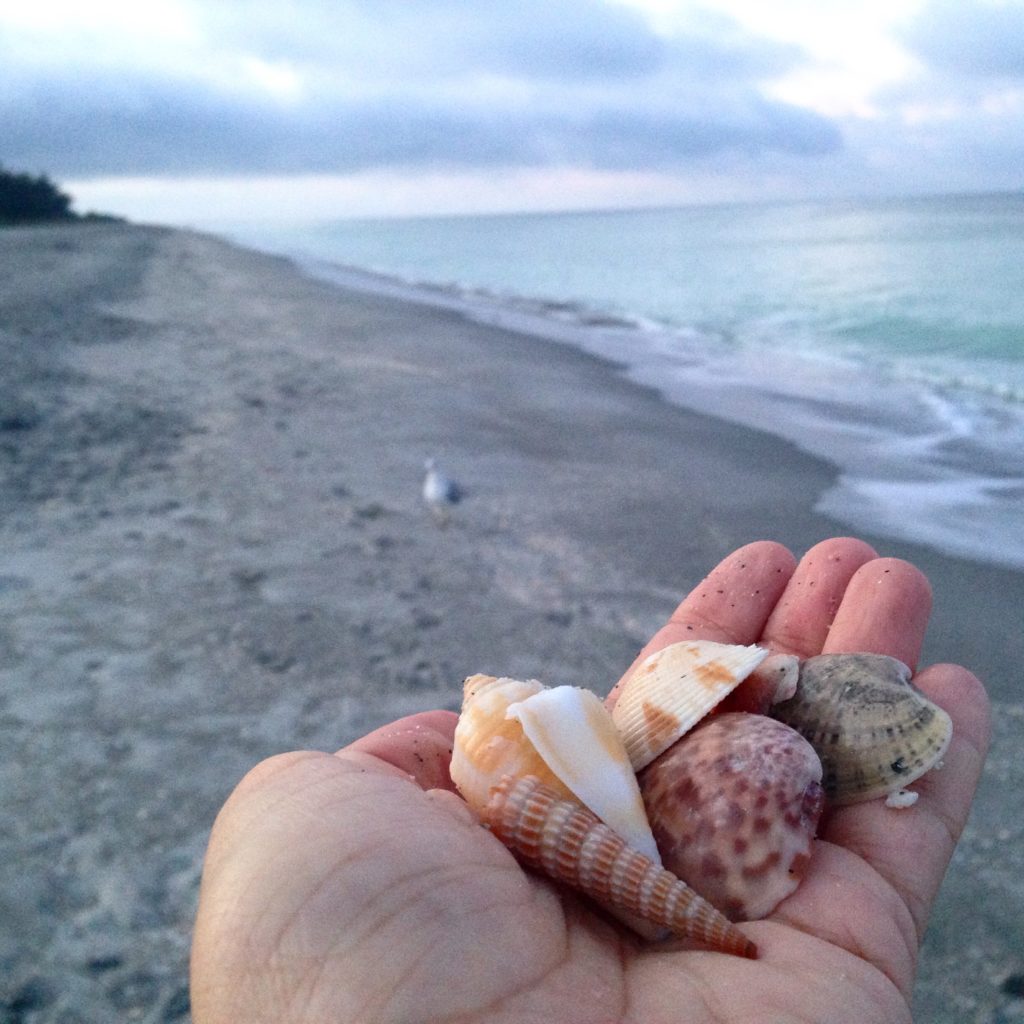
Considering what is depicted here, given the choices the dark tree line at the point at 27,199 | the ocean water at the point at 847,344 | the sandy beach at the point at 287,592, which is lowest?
the sandy beach at the point at 287,592

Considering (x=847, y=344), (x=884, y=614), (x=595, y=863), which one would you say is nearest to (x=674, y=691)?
(x=595, y=863)

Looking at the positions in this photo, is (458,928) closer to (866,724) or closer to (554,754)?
(554,754)

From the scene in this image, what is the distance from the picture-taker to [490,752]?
2.29 meters

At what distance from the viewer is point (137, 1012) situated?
8.24 feet

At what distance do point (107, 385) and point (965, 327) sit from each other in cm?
1681

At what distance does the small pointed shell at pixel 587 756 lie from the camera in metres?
2.27

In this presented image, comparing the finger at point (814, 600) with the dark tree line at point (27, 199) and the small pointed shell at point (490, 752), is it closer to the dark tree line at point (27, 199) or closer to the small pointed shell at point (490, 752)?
the small pointed shell at point (490, 752)

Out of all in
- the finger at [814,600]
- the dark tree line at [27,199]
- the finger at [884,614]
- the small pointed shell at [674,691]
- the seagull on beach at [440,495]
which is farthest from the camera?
the dark tree line at [27,199]

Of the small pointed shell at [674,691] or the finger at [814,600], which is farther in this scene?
the finger at [814,600]

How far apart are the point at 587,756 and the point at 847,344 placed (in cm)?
1671

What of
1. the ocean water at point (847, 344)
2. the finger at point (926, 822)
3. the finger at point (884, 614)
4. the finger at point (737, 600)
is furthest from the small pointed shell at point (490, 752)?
the ocean water at point (847, 344)

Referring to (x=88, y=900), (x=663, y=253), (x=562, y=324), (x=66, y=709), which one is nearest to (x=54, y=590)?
(x=66, y=709)

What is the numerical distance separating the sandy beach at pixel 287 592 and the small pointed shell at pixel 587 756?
55.1 inches

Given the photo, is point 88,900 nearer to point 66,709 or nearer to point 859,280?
point 66,709
